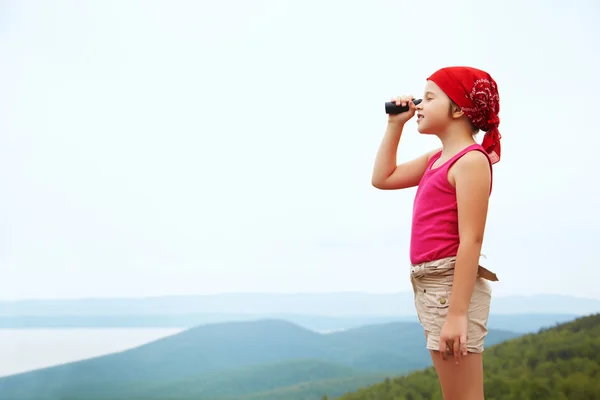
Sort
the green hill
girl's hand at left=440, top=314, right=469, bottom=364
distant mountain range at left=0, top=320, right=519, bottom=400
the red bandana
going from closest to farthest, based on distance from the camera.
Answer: girl's hand at left=440, top=314, right=469, bottom=364
the red bandana
the green hill
distant mountain range at left=0, top=320, right=519, bottom=400

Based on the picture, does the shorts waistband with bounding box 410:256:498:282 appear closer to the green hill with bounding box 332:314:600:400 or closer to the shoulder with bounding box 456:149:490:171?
the shoulder with bounding box 456:149:490:171

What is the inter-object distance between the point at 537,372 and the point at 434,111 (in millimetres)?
2010

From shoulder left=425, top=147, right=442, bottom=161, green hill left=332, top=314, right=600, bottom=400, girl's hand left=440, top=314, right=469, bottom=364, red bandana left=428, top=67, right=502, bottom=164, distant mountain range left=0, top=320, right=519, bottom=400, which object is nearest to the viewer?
girl's hand left=440, top=314, right=469, bottom=364

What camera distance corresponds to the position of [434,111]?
57.2 inches

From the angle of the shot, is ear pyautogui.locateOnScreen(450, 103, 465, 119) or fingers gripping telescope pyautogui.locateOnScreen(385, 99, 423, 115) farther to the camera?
fingers gripping telescope pyautogui.locateOnScreen(385, 99, 423, 115)

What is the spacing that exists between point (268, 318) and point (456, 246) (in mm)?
3284

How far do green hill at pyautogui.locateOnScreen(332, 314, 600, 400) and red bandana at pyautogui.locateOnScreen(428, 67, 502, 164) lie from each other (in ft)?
6.00

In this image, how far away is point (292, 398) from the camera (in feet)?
12.5

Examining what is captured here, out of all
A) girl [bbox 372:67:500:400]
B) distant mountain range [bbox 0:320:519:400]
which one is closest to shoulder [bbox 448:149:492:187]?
girl [bbox 372:67:500:400]

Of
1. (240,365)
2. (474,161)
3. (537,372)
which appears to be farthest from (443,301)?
(240,365)

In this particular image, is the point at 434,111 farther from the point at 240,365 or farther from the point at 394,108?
the point at 240,365

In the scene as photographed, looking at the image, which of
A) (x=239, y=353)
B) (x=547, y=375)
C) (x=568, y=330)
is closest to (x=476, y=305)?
(x=547, y=375)

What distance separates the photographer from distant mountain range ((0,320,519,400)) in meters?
3.95

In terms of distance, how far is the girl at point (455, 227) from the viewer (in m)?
1.31
